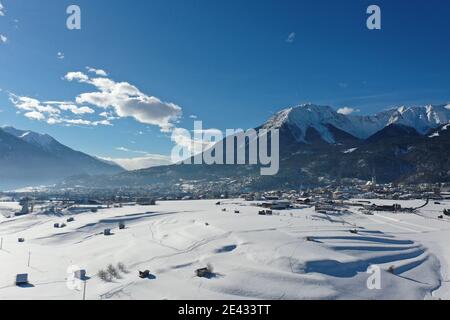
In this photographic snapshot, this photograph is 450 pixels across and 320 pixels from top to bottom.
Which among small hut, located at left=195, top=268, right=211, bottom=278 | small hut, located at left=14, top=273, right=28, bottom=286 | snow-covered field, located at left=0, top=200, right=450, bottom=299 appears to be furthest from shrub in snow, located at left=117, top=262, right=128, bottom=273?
small hut, located at left=14, top=273, right=28, bottom=286

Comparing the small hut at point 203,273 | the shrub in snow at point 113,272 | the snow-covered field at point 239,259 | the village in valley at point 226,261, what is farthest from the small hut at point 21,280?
the small hut at point 203,273

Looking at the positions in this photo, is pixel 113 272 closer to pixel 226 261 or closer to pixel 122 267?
pixel 122 267

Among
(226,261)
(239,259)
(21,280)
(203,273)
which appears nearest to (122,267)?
(21,280)

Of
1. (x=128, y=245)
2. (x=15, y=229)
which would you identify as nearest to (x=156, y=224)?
(x=128, y=245)

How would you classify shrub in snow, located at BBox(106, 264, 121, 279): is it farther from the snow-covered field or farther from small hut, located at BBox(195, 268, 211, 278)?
small hut, located at BBox(195, 268, 211, 278)

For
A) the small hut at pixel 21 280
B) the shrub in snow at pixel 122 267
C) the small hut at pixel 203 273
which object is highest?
the small hut at pixel 203 273

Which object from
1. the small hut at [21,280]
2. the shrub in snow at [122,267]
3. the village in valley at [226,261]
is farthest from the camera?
the shrub in snow at [122,267]

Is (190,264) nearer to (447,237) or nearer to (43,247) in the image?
(43,247)

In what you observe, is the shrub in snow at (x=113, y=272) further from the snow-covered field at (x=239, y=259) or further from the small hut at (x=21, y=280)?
the small hut at (x=21, y=280)
